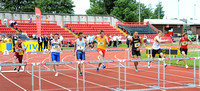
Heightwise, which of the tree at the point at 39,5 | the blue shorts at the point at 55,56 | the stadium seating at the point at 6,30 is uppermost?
the tree at the point at 39,5

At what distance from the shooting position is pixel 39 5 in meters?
65.2

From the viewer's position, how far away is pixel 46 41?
2806 cm

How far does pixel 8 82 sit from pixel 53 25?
32.4 metres

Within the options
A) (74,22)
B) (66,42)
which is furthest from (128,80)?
(74,22)

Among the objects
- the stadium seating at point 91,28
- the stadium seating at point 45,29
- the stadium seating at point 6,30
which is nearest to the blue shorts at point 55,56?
the stadium seating at point 6,30

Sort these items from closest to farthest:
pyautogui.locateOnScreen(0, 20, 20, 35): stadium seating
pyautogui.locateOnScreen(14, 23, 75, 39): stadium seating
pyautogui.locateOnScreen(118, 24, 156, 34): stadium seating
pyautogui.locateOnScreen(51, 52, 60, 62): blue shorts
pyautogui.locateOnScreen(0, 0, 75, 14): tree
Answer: pyautogui.locateOnScreen(51, 52, 60, 62): blue shorts
pyautogui.locateOnScreen(0, 20, 20, 35): stadium seating
pyautogui.locateOnScreen(14, 23, 75, 39): stadium seating
pyautogui.locateOnScreen(118, 24, 156, 34): stadium seating
pyautogui.locateOnScreen(0, 0, 75, 14): tree

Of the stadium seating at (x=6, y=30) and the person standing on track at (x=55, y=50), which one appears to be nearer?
the person standing on track at (x=55, y=50)

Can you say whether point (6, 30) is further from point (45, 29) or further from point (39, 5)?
point (39, 5)

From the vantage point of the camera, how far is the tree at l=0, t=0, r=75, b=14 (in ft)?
213

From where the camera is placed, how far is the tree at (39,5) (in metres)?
64.9

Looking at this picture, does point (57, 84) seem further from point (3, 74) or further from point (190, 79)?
point (190, 79)

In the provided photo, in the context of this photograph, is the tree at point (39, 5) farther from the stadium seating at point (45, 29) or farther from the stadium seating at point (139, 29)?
the stadium seating at point (45, 29)

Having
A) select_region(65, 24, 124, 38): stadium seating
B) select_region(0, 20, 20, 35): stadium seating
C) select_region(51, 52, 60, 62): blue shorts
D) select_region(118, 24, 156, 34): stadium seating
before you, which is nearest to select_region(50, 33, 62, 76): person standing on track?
select_region(51, 52, 60, 62): blue shorts

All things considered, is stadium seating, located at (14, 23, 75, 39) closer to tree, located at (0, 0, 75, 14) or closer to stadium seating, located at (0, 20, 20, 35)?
stadium seating, located at (0, 20, 20, 35)
